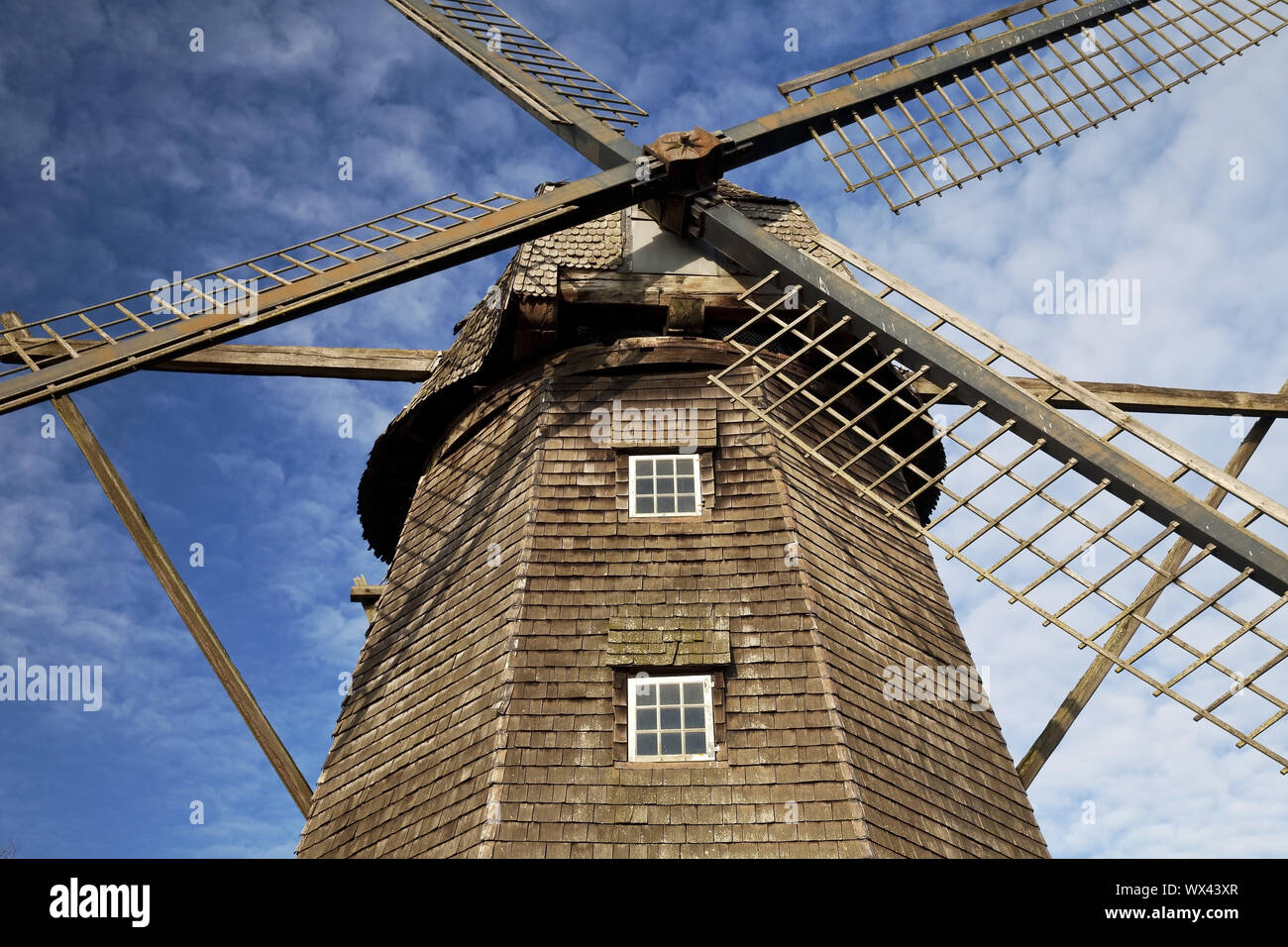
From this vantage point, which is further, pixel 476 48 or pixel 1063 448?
pixel 476 48

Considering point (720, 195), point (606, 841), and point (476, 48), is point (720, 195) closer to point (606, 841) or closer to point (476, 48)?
point (476, 48)

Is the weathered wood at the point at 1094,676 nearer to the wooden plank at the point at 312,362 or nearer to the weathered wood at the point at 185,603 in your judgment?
the weathered wood at the point at 185,603

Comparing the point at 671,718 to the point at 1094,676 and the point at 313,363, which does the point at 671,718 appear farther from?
the point at 313,363

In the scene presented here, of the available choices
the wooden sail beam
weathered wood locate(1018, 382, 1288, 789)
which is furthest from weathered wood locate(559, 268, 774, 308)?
weathered wood locate(1018, 382, 1288, 789)

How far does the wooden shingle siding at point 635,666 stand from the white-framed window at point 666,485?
0.37 ft

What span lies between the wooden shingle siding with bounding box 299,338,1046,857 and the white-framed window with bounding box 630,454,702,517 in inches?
4.5

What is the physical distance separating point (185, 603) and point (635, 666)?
3923 millimetres

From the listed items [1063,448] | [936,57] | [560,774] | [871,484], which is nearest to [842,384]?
[871,484]

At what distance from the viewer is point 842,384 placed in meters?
11.3

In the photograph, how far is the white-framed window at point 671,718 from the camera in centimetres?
820

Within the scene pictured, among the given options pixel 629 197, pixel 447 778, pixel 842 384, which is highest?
pixel 629 197

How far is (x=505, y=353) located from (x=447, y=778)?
407 cm

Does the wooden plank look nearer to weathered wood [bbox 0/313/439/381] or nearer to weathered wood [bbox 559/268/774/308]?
weathered wood [bbox 0/313/439/381]
